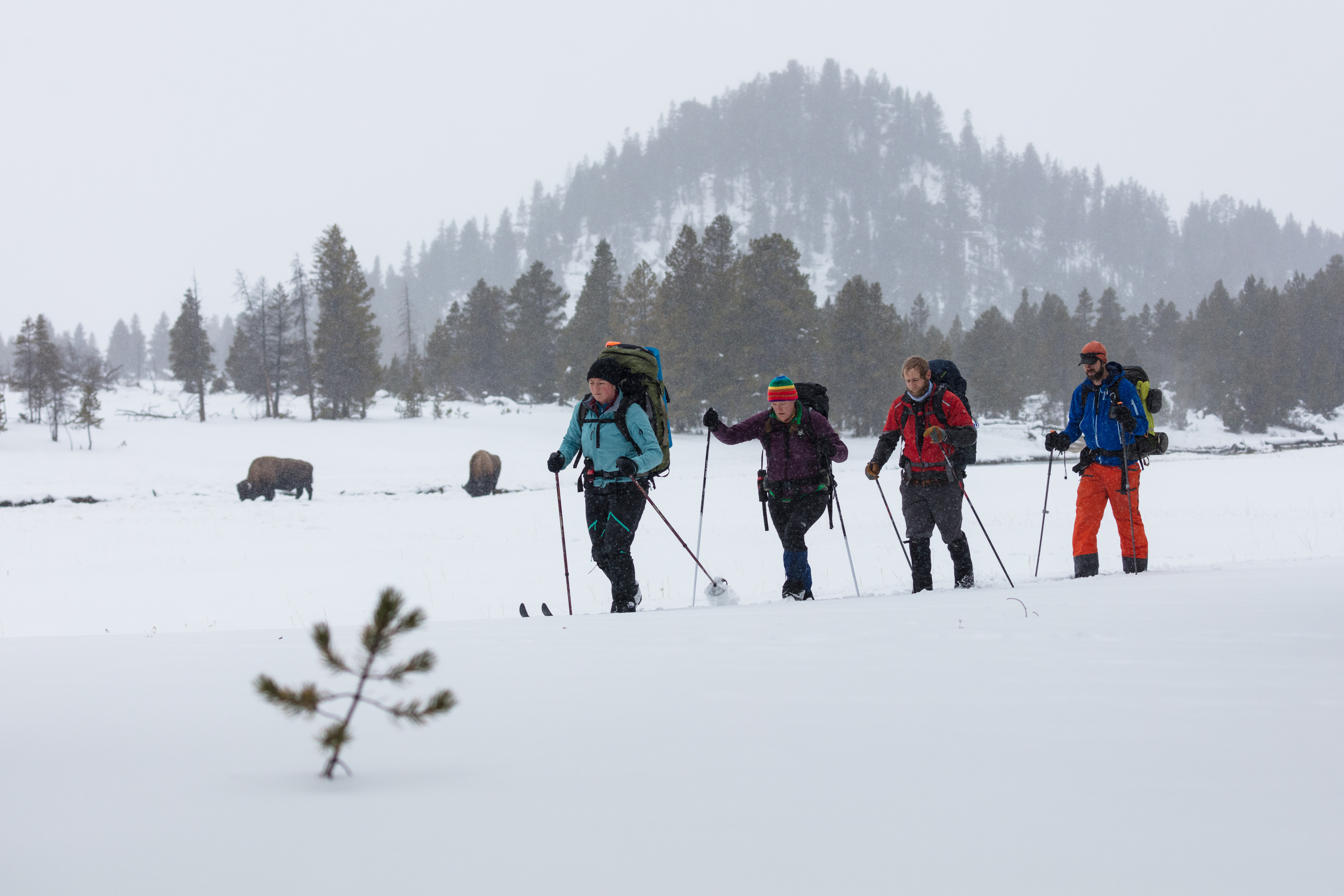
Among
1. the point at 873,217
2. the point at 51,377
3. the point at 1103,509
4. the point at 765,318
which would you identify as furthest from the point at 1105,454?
the point at 873,217

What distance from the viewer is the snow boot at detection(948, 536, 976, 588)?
6668mm

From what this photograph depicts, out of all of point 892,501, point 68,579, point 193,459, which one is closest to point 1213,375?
point 892,501

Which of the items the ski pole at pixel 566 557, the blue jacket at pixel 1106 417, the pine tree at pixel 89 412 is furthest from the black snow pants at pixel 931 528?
the pine tree at pixel 89 412

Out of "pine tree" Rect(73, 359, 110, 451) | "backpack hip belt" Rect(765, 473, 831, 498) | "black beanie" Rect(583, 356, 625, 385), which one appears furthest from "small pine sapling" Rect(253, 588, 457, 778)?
"pine tree" Rect(73, 359, 110, 451)

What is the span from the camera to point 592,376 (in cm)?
608

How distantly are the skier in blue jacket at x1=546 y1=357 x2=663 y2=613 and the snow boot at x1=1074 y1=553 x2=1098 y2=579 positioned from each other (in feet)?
12.1

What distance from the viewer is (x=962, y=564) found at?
6.71 m

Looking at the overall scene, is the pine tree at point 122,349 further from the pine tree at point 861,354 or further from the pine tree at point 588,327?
the pine tree at point 861,354

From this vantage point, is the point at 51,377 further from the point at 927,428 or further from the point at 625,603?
the point at 927,428

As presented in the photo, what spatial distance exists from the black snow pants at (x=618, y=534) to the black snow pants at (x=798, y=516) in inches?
46.0

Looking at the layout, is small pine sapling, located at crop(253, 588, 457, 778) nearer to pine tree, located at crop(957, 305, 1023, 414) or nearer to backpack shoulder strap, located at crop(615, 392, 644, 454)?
backpack shoulder strap, located at crop(615, 392, 644, 454)

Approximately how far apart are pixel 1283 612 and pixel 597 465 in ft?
13.6

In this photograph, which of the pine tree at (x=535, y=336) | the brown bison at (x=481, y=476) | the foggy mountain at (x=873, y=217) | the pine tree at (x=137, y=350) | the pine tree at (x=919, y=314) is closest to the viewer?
the brown bison at (x=481, y=476)

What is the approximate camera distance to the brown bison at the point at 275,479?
2030 centimetres
